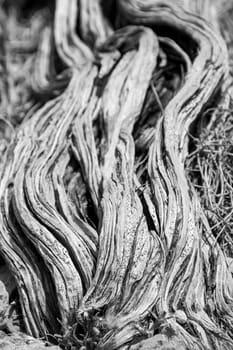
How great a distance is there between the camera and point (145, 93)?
93.0 inches

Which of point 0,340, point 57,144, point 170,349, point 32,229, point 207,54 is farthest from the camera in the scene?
point 207,54

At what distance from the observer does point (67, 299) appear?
174 centimetres

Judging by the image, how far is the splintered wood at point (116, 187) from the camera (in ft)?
5.45

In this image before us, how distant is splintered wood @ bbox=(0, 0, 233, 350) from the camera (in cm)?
166

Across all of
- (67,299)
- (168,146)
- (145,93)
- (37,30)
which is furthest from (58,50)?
(67,299)

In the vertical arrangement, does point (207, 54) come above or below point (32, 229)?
above

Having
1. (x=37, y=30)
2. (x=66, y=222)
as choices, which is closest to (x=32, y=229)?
(x=66, y=222)

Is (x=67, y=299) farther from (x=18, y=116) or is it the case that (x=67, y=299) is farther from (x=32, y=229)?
(x=18, y=116)

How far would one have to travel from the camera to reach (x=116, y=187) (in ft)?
6.40

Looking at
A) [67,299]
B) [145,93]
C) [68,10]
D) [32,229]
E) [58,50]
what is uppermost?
[68,10]

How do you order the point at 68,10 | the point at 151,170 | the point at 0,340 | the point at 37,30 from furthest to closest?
the point at 37,30, the point at 68,10, the point at 151,170, the point at 0,340

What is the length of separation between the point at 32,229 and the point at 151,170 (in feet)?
1.53

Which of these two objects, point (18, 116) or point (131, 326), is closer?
point (131, 326)

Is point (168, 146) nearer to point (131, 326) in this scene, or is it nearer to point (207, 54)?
point (207, 54)
